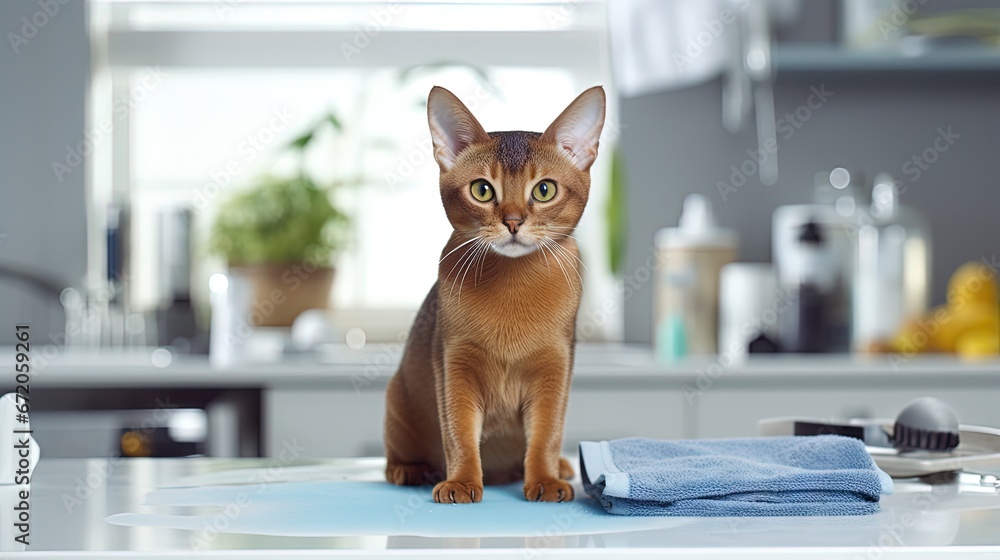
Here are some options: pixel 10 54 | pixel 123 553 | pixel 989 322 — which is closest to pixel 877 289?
pixel 989 322

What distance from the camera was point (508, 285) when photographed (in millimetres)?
727

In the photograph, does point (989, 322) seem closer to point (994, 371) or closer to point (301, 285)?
point (994, 371)

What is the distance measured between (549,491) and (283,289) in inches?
67.2

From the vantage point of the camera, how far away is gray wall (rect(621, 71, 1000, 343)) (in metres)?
2.40

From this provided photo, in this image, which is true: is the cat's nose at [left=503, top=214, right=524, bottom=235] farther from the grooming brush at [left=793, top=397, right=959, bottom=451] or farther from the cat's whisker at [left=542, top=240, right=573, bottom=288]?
the grooming brush at [left=793, top=397, right=959, bottom=451]

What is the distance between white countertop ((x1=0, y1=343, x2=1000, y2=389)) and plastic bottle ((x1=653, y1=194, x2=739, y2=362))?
222mm

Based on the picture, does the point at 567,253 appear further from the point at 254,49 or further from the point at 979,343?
the point at 254,49

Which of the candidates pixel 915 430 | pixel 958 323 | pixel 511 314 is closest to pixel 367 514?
pixel 511 314

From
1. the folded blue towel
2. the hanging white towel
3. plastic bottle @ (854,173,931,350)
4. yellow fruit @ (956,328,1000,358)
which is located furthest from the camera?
the hanging white towel

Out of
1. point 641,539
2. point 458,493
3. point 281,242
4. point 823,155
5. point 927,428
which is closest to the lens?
point 641,539

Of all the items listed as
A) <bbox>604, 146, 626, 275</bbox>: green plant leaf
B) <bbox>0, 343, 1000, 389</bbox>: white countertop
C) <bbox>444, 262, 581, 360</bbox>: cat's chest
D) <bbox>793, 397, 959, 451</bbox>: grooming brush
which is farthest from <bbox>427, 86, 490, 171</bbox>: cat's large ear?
<bbox>604, 146, 626, 275</bbox>: green plant leaf

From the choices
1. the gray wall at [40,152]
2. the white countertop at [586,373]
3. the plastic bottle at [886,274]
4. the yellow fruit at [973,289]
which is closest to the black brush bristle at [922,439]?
the white countertop at [586,373]

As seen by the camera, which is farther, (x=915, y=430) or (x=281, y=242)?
(x=281, y=242)

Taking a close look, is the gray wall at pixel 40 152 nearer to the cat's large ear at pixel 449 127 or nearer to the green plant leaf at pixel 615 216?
the green plant leaf at pixel 615 216
